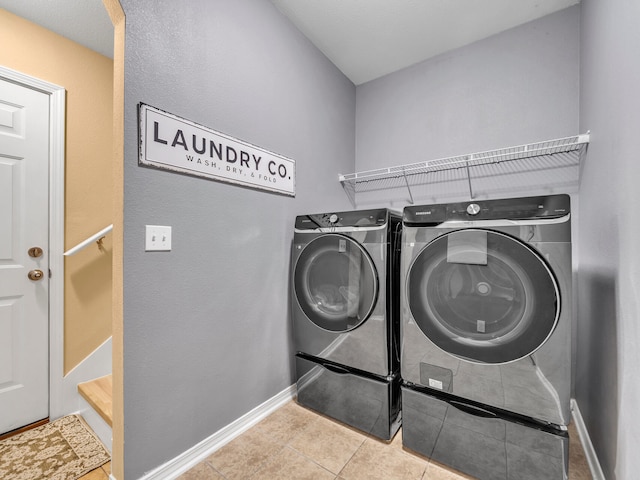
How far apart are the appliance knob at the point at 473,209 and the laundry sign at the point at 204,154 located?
1.15 meters

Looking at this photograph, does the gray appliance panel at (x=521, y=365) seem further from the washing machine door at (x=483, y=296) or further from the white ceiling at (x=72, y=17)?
the white ceiling at (x=72, y=17)

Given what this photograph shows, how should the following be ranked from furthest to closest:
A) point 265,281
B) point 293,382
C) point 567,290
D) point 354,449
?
point 293,382, point 265,281, point 354,449, point 567,290

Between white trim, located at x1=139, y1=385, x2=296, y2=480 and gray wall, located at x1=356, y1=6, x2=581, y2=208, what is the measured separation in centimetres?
186

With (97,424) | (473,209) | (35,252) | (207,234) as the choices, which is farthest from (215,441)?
(473,209)

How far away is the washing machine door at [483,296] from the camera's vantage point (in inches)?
43.6

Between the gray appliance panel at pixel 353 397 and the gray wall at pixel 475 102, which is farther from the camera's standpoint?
the gray wall at pixel 475 102

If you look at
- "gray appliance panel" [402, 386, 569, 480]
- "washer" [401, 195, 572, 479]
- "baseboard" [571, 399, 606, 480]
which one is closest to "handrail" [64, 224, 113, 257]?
"washer" [401, 195, 572, 479]

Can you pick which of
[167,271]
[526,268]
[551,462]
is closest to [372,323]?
[526,268]

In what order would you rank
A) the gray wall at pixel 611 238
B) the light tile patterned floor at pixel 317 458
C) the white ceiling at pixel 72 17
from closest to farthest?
the gray wall at pixel 611 238 → the light tile patterned floor at pixel 317 458 → the white ceiling at pixel 72 17

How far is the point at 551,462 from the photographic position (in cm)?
111

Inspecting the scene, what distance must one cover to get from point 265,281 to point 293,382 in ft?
2.65

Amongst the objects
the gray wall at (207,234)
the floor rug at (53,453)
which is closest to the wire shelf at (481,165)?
the gray wall at (207,234)

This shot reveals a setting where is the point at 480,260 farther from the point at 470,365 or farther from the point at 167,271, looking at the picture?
the point at 167,271

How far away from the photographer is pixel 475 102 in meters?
2.17
